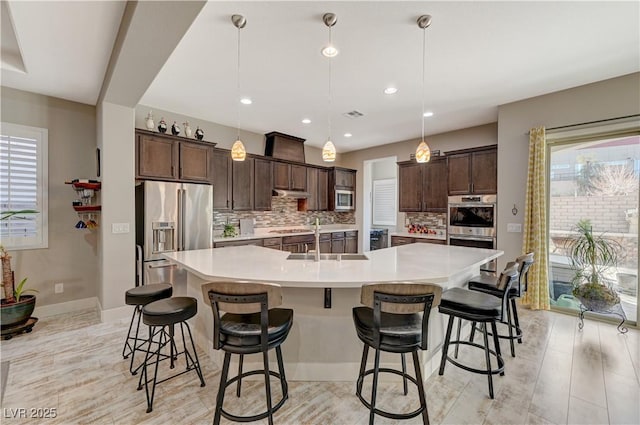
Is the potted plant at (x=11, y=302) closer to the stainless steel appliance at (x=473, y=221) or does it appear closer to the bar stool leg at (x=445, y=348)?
the bar stool leg at (x=445, y=348)

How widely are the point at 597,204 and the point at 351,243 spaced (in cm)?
434

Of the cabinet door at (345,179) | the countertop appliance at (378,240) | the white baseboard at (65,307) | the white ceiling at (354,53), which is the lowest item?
the white baseboard at (65,307)

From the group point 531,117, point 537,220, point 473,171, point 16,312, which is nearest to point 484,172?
point 473,171

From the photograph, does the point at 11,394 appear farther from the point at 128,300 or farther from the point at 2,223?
the point at 2,223

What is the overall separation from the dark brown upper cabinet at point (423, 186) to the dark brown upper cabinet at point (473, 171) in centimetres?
25

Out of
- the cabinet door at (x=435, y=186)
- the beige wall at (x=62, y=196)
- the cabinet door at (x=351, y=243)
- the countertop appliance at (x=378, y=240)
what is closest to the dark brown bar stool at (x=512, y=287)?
the cabinet door at (x=435, y=186)

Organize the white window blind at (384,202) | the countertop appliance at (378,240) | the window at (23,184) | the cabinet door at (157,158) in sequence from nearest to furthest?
the window at (23,184) → the cabinet door at (157,158) → the countertop appliance at (378,240) → the white window blind at (384,202)

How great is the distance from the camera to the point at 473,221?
4531mm

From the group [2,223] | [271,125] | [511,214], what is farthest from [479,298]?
[2,223]

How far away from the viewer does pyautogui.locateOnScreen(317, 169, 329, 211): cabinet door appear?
6.46 metres

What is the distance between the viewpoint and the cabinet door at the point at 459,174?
186 inches

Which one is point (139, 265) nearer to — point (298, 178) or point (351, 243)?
point (298, 178)

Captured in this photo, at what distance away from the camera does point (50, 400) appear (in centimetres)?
200

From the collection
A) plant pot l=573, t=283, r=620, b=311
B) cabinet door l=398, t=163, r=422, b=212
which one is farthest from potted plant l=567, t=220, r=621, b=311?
cabinet door l=398, t=163, r=422, b=212
